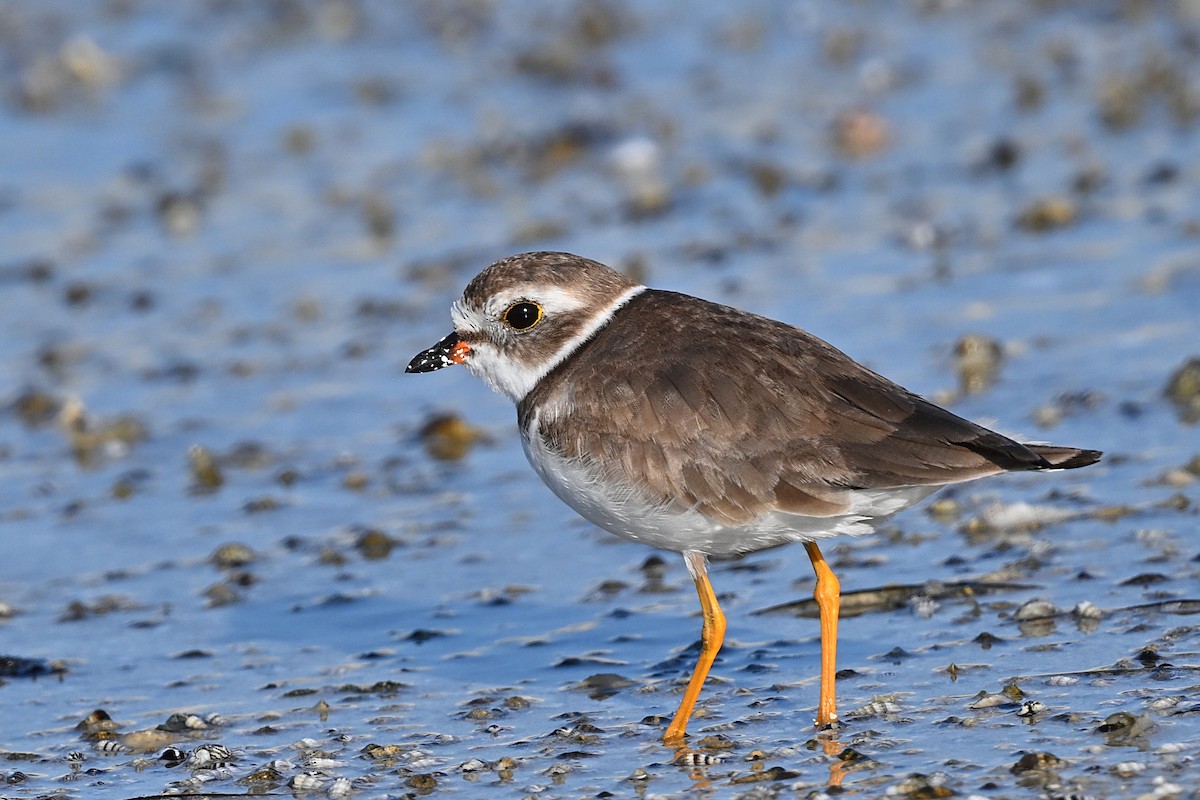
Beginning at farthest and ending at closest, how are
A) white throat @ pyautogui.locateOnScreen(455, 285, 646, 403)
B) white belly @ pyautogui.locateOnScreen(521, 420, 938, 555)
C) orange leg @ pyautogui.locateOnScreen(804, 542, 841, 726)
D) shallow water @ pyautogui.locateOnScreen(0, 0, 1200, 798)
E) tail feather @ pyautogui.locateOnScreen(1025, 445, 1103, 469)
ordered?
white throat @ pyautogui.locateOnScreen(455, 285, 646, 403) → shallow water @ pyautogui.locateOnScreen(0, 0, 1200, 798) → orange leg @ pyautogui.locateOnScreen(804, 542, 841, 726) → white belly @ pyautogui.locateOnScreen(521, 420, 938, 555) → tail feather @ pyautogui.locateOnScreen(1025, 445, 1103, 469)

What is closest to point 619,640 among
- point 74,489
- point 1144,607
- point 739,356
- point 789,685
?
point 789,685

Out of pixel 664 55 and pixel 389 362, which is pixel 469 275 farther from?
pixel 664 55

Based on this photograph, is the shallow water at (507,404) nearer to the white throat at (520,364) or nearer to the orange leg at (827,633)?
the orange leg at (827,633)

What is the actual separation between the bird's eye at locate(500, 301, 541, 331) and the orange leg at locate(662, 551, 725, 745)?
110cm

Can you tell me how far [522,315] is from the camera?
656 centimetres

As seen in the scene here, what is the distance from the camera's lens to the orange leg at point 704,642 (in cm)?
594

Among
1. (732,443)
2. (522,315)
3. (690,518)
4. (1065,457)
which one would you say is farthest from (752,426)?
(522,315)

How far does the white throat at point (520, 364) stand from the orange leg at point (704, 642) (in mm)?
918

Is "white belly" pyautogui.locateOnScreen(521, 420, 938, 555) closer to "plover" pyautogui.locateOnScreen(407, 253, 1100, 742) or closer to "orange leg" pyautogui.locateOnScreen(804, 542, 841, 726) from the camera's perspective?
"plover" pyautogui.locateOnScreen(407, 253, 1100, 742)

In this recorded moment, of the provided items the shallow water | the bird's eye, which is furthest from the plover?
the shallow water

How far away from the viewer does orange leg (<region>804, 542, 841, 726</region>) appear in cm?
591

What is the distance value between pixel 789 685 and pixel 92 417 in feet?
17.6

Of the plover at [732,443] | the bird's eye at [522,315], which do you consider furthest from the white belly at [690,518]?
the bird's eye at [522,315]

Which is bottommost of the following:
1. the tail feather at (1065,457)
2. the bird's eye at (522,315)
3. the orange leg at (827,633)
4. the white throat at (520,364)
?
the orange leg at (827,633)
